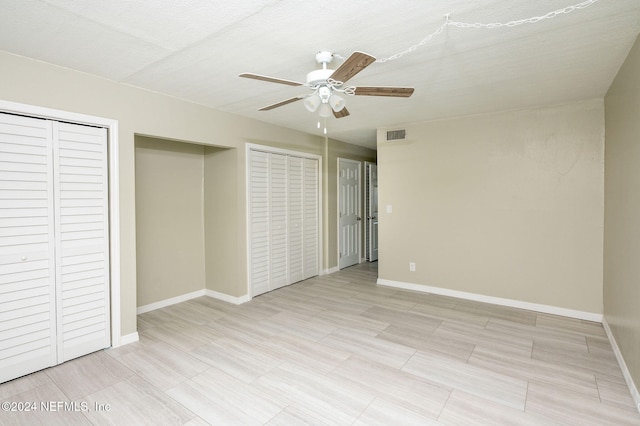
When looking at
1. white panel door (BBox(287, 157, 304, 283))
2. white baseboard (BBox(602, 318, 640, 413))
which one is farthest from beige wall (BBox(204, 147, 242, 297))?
white baseboard (BBox(602, 318, 640, 413))

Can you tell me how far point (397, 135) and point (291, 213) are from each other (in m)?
1.96

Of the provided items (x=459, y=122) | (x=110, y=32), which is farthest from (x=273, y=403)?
(x=459, y=122)

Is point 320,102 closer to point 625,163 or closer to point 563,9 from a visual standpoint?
point 563,9

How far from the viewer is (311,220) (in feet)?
17.3

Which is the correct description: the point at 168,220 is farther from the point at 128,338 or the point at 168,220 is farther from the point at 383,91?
the point at 383,91

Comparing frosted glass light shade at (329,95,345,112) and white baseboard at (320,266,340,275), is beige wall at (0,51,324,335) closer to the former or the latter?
white baseboard at (320,266,340,275)

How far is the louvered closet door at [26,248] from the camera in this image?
7.64 feet

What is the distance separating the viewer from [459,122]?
4180mm

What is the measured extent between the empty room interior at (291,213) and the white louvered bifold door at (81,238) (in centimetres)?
2

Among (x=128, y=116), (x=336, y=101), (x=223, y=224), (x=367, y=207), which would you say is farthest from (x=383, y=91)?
(x=367, y=207)

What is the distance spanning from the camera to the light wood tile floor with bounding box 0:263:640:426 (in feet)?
6.54

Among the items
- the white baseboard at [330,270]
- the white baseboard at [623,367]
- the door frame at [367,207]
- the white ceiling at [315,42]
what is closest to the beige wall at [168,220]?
the white ceiling at [315,42]

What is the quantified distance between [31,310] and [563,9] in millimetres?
4098

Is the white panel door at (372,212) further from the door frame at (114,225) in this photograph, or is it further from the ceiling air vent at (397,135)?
the door frame at (114,225)
